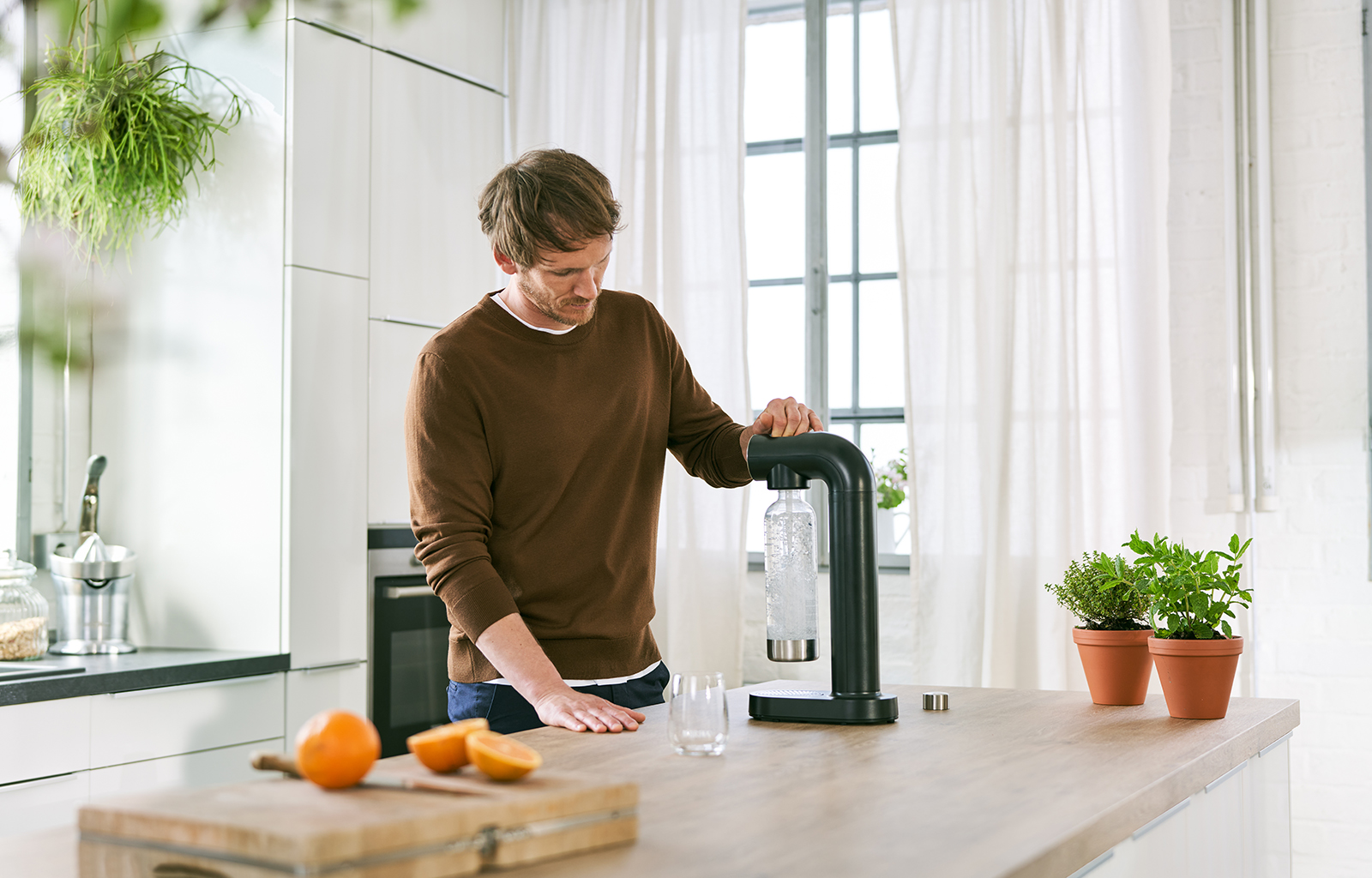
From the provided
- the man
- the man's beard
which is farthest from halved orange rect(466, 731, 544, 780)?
the man's beard

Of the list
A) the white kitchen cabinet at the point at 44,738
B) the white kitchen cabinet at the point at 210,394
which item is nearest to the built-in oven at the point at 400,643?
the white kitchen cabinet at the point at 210,394

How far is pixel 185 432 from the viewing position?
3201 millimetres

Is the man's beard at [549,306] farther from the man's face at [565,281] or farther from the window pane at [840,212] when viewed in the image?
the window pane at [840,212]

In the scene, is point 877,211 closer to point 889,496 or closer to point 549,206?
point 889,496

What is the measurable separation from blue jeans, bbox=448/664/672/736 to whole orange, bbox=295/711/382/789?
0.83 m

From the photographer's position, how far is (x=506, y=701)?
197 centimetres

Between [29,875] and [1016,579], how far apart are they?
2.89m

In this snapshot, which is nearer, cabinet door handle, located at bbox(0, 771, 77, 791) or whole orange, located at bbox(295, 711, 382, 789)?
whole orange, located at bbox(295, 711, 382, 789)

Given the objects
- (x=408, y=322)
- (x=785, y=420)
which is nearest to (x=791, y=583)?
(x=785, y=420)

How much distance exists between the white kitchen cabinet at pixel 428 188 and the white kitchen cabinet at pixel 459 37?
0.05 metres

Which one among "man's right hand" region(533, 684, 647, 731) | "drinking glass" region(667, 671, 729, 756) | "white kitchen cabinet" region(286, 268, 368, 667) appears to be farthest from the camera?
"white kitchen cabinet" region(286, 268, 368, 667)

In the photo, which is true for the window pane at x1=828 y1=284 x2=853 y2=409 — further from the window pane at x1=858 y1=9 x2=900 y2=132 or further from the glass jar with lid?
the glass jar with lid

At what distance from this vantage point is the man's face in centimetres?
197

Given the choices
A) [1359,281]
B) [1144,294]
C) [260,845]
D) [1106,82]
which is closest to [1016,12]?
[1106,82]
